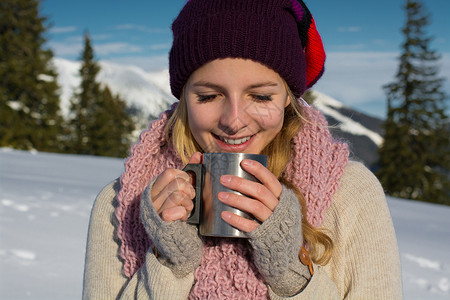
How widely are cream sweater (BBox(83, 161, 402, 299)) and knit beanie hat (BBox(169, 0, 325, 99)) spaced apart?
19.8 inches

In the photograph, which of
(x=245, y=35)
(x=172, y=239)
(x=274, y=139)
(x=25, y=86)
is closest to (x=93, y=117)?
(x=25, y=86)

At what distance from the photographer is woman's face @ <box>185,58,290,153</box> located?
158 cm

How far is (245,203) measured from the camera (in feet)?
4.47

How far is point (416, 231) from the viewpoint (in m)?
5.23

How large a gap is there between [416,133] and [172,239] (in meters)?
26.2

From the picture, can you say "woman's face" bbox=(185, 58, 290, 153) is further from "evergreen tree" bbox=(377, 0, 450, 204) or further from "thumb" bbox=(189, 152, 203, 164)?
"evergreen tree" bbox=(377, 0, 450, 204)

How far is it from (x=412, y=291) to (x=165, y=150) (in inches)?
106

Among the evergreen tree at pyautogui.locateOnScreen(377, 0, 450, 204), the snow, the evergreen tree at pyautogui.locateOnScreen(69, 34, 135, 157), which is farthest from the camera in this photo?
the evergreen tree at pyautogui.locateOnScreen(69, 34, 135, 157)

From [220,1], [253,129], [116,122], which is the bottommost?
[253,129]

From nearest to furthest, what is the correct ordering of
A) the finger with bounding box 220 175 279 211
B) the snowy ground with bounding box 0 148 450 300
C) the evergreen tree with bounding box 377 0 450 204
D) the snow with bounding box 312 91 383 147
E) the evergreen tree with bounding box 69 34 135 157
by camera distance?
the finger with bounding box 220 175 279 211 < the snow with bounding box 312 91 383 147 < the snowy ground with bounding box 0 148 450 300 < the evergreen tree with bounding box 377 0 450 204 < the evergreen tree with bounding box 69 34 135 157

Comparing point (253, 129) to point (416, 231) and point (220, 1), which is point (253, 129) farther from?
point (416, 231)

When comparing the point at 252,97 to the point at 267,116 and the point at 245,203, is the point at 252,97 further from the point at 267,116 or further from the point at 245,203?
the point at 245,203

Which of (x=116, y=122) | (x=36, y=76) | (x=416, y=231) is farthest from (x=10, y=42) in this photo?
(x=416, y=231)

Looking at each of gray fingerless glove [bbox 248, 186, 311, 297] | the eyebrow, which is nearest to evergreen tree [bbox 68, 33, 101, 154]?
the eyebrow
